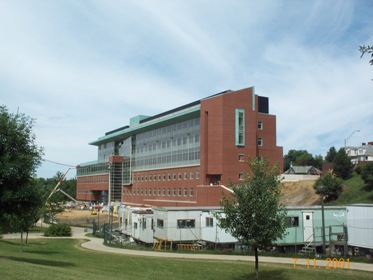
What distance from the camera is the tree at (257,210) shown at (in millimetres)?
18375

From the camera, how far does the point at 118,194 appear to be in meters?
116

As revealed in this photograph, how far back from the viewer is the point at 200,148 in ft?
245

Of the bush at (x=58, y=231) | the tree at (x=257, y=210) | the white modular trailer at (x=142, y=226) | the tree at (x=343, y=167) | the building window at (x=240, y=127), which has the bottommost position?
the bush at (x=58, y=231)

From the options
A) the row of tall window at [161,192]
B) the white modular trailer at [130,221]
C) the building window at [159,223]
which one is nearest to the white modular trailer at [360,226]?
the building window at [159,223]

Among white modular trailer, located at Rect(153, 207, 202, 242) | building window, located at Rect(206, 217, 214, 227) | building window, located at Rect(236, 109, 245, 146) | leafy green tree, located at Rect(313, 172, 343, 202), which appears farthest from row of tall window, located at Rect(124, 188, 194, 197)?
building window, located at Rect(206, 217, 214, 227)

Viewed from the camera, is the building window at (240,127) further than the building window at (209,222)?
Yes

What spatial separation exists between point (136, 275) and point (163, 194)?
67.6 meters

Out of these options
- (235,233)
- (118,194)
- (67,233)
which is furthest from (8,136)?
(118,194)

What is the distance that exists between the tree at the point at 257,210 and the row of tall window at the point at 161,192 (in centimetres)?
5807

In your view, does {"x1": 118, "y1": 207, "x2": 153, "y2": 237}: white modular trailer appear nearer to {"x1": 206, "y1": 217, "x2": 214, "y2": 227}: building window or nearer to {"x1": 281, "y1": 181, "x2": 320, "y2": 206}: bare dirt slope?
{"x1": 206, "y1": 217, "x2": 214, "y2": 227}: building window

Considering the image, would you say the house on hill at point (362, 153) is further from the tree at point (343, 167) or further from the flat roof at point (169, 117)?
the flat roof at point (169, 117)

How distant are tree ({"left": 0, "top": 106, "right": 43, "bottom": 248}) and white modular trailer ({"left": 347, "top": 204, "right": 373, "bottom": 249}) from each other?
76.0ft

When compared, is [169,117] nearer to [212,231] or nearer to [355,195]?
[355,195]

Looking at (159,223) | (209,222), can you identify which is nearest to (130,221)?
(159,223)
